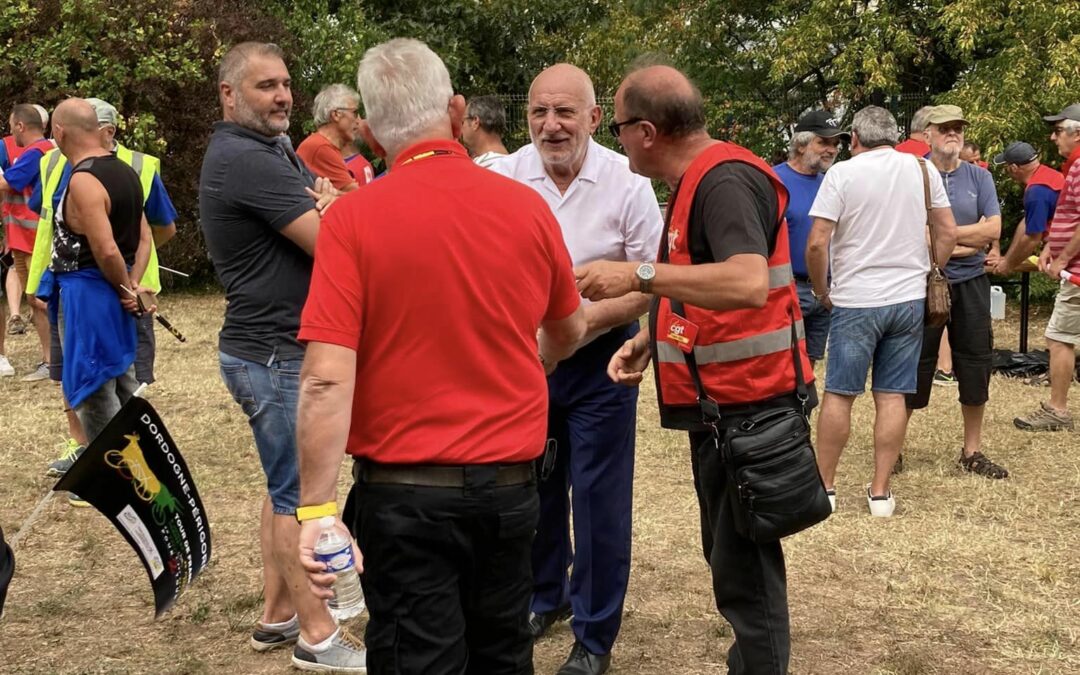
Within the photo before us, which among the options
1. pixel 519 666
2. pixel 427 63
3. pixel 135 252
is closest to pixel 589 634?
pixel 519 666

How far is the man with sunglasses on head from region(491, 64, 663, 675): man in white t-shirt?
3.12 meters

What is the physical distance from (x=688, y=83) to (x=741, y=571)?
1.46 m

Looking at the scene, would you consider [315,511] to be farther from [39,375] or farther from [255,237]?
[39,375]

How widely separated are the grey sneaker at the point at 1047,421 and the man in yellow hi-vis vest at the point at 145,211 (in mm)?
5722

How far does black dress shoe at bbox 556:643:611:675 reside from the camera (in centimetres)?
416

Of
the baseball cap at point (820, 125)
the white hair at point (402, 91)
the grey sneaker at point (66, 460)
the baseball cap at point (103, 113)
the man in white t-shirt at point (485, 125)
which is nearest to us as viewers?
the white hair at point (402, 91)

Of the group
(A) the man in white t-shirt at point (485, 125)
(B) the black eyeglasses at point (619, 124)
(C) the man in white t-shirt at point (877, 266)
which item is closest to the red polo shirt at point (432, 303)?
(B) the black eyeglasses at point (619, 124)

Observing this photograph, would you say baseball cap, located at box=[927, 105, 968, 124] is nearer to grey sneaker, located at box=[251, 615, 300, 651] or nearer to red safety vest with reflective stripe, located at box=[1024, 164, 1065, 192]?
red safety vest with reflective stripe, located at box=[1024, 164, 1065, 192]

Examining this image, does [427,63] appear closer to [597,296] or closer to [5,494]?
[597,296]

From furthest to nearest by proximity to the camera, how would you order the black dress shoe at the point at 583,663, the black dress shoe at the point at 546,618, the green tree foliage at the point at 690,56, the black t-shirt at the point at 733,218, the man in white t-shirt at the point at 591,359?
the green tree foliage at the point at 690,56, the black dress shoe at the point at 546,618, the black dress shoe at the point at 583,663, the man in white t-shirt at the point at 591,359, the black t-shirt at the point at 733,218

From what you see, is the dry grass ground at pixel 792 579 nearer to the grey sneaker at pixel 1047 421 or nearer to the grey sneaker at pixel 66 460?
the grey sneaker at pixel 66 460

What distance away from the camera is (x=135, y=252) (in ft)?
20.4

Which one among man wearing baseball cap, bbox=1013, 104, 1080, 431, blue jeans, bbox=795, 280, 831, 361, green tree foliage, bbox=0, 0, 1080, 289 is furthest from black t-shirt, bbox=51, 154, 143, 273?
green tree foliage, bbox=0, 0, 1080, 289

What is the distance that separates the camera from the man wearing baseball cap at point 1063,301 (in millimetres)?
7633
